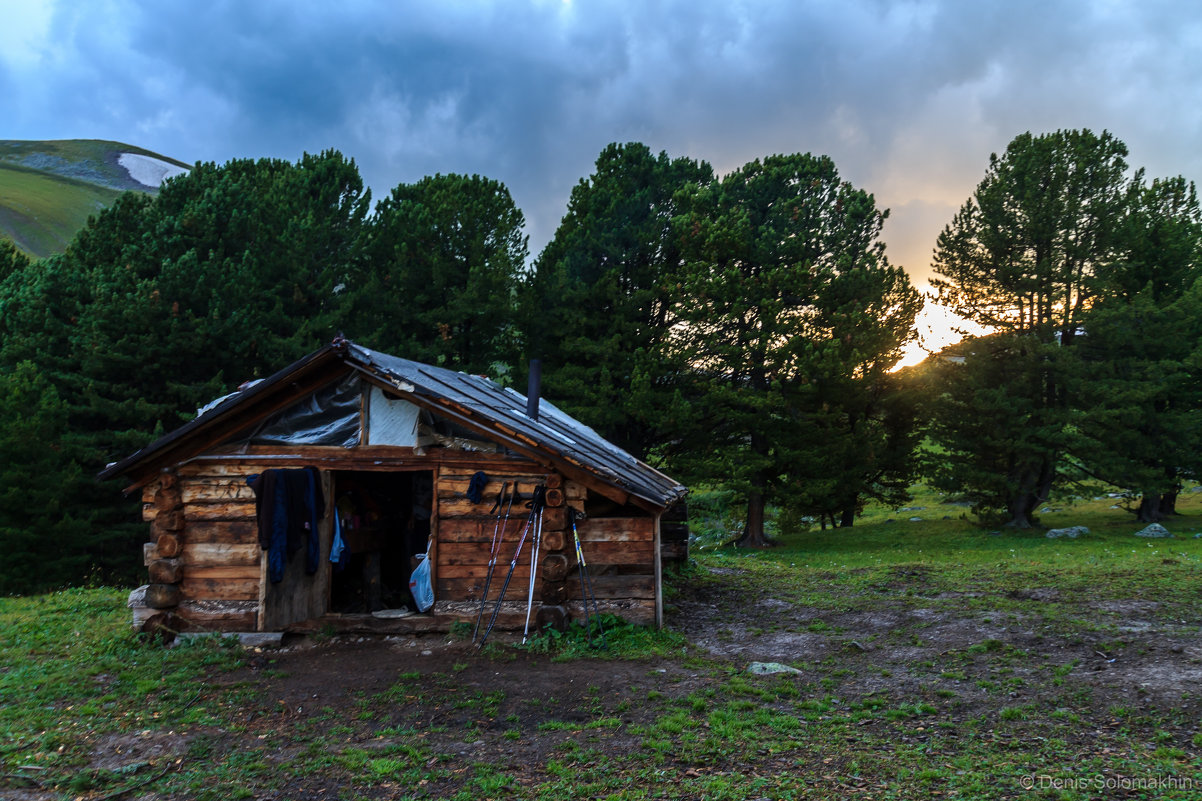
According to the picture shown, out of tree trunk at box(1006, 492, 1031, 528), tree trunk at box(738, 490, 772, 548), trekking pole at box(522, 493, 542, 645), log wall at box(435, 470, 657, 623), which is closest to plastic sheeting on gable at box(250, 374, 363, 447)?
log wall at box(435, 470, 657, 623)

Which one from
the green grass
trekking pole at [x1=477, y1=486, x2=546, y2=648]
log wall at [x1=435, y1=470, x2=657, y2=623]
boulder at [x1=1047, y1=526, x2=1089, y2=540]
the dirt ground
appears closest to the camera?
the dirt ground

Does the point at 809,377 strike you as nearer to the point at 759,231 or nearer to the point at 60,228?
the point at 759,231

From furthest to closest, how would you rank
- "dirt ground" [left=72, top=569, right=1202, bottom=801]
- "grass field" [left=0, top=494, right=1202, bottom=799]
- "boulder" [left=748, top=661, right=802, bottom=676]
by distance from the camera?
1. "boulder" [left=748, top=661, right=802, bottom=676]
2. "dirt ground" [left=72, top=569, right=1202, bottom=801]
3. "grass field" [left=0, top=494, right=1202, bottom=799]

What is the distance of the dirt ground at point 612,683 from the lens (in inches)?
293

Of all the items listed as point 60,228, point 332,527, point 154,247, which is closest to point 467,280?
point 154,247

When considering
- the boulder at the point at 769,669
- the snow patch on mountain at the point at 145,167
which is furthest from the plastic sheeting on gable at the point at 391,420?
the snow patch on mountain at the point at 145,167

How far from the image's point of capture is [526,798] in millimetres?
6332

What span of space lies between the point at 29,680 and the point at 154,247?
1918 cm

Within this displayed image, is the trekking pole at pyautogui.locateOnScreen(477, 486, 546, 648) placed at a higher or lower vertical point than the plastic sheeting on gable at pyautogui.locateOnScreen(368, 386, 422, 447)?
lower

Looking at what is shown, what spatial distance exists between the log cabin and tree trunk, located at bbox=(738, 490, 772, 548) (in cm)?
1799

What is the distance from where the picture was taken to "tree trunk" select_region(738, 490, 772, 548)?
96.4 ft

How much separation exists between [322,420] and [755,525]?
20.9 meters

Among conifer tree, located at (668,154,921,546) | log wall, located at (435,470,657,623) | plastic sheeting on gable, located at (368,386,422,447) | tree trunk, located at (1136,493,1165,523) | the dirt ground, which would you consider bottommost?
the dirt ground

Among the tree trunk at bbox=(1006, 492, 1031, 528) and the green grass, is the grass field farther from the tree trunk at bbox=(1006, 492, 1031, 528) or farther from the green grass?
the green grass
